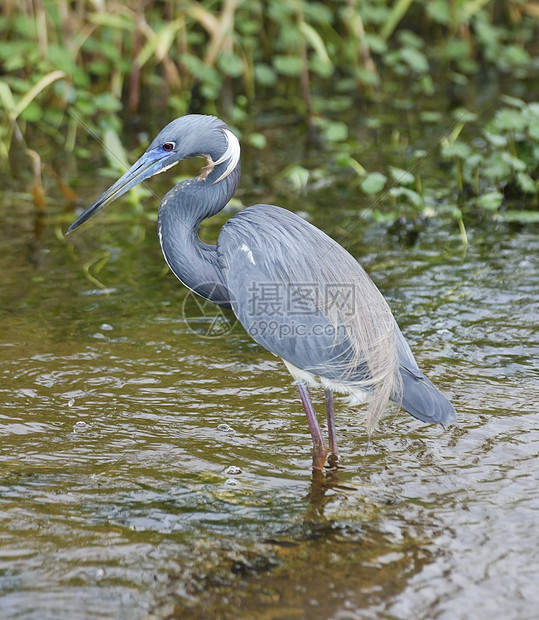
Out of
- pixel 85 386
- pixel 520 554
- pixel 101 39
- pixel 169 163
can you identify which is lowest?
pixel 520 554

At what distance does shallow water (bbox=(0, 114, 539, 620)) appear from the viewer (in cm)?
343

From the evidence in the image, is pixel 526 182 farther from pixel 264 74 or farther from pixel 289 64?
pixel 264 74

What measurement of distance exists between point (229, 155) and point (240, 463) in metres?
1.46

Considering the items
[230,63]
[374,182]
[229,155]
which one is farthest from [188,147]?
[230,63]

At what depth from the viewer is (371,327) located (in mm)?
4414

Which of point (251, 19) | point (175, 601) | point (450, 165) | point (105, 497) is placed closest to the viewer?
point (175, 601)

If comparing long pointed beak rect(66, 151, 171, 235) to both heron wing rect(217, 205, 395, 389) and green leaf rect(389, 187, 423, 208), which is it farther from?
green leaf rect(389, 187, 423, 208)

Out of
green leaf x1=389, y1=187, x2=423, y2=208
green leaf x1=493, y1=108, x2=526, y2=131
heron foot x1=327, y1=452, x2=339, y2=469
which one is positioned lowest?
heron foot x1=327, y1=452, x2=339, y2=469

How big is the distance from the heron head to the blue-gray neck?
6 cm

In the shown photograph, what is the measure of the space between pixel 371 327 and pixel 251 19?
6635mm

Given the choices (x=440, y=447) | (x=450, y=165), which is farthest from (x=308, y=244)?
(x=450, y=165)

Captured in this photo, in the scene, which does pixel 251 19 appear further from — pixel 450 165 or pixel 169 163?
pixel 169 163

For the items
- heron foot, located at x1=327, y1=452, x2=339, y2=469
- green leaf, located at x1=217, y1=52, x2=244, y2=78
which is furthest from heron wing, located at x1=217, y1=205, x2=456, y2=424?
green leaf, located at x1=217, y1=52, x2=244, y2=78

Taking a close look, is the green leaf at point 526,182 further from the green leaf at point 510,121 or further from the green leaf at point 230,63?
the green leaf at point 230,63
